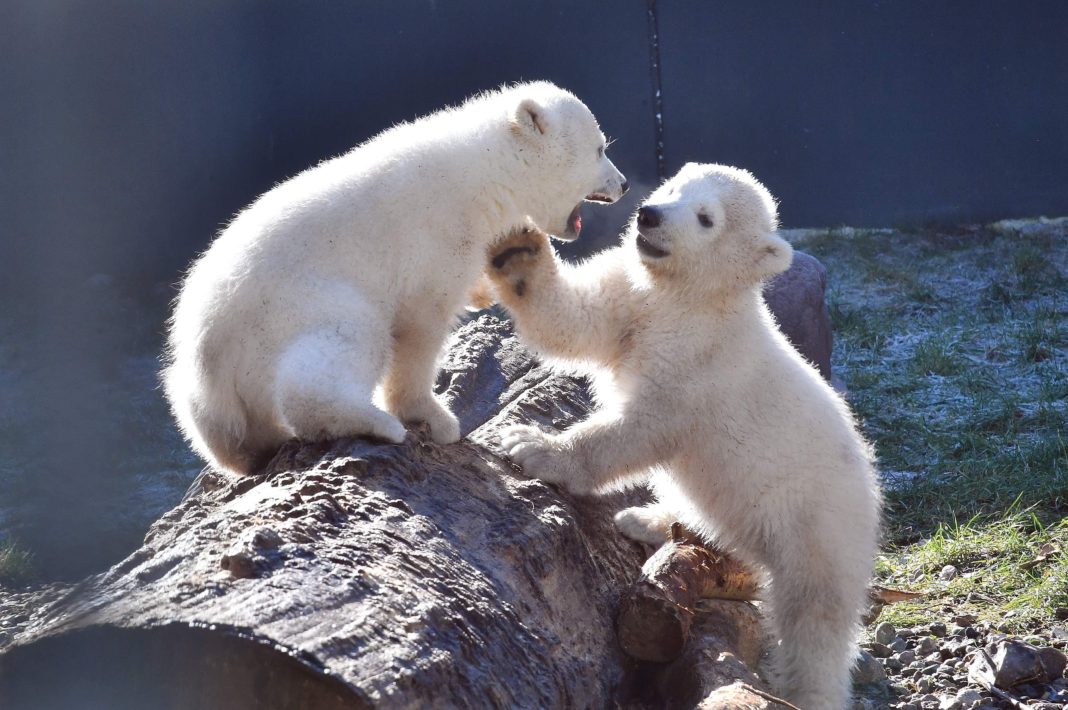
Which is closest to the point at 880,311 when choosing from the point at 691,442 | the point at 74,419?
the point at 691,442

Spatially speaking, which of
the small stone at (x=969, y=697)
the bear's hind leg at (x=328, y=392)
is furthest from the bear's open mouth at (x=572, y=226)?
the small stone at (x=969, y=697)

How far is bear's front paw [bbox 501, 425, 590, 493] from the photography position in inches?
149

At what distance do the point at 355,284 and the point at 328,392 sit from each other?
0.48 m

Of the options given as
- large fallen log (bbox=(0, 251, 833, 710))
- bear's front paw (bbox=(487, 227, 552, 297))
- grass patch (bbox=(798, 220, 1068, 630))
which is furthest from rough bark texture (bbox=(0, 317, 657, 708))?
grass patch (bbox=(798, 220, 1068, 630))

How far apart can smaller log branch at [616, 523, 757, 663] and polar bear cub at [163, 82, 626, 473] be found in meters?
0.82

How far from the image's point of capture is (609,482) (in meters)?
3.93

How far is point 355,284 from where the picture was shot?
146 inches

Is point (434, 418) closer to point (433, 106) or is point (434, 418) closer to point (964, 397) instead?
point (964, 397)

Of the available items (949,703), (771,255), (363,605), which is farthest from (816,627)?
(363,605)

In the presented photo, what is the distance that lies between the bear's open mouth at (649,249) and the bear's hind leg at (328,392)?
1203 mm

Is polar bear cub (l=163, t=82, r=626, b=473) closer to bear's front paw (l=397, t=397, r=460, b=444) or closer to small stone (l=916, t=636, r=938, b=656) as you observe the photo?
bear's front paw (l=397, t=397, r=460, b=444)

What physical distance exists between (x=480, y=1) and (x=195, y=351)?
635 cm

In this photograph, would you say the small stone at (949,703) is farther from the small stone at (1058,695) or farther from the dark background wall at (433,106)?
the dark background wall at (433,106)

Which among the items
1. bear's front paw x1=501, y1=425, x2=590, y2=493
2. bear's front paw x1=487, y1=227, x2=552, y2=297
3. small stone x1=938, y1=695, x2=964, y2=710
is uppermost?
bear's front paw x1=487, y1=227, x2=552, y2=297
